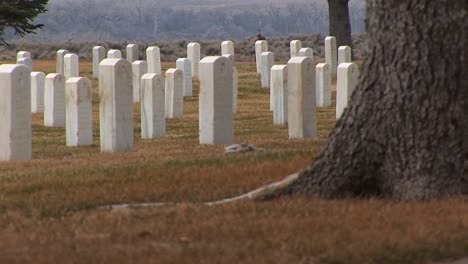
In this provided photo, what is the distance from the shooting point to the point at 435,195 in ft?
39.0

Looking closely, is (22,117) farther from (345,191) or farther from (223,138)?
(345,191)

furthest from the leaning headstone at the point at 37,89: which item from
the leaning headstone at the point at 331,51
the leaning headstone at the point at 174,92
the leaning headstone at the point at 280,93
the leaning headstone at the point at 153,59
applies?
Result: the leaning headstone at the point at 331,51

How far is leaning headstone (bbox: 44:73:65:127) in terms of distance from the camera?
2267 cm

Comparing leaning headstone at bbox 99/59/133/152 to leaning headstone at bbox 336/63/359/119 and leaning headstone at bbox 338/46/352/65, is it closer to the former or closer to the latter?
leaning headstone at bbox 336/63/359/119

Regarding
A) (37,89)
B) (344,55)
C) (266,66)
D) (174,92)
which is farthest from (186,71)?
(174,92)

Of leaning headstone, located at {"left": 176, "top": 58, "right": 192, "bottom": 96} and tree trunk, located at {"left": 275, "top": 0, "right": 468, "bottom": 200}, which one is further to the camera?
leaning headstone, located at {"left": 176, "top": 58, "right": 192, "bottom": 96}

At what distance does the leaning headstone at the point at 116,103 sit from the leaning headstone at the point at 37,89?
8.99m

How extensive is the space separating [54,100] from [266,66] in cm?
1070

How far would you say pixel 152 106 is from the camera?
2020cm

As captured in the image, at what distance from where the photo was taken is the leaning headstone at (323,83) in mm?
27625

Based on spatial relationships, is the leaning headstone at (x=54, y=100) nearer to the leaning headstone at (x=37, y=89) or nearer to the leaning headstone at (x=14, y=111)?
the leaning headstone at (x=37, y=89)

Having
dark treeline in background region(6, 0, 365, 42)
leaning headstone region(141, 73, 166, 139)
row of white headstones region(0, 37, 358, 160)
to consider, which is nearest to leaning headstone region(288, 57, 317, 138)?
row of white headstones region(0, 37, 358, 160)

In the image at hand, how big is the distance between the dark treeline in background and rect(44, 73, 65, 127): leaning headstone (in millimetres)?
83732

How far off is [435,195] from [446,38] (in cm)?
129
